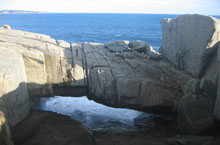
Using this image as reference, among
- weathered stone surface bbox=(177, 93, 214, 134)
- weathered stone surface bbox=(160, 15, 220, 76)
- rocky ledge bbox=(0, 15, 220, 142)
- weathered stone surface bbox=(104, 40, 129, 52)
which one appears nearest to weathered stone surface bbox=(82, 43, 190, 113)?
rocky ledge bbox=(0, 15, 220, 142)

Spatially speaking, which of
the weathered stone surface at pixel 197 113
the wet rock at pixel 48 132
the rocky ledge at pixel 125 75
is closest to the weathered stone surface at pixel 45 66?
the rocky ledge at pixel 125 75

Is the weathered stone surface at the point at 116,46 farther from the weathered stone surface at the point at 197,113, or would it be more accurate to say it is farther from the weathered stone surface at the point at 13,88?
the weathered stone surface at the point at 197,113

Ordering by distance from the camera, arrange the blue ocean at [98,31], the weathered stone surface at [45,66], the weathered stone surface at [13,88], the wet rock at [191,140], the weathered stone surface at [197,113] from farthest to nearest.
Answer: the blue ocean at [98,31] < the weathered stone surface at [45,66] < the weathered stone surface at [197,113] < the weathered stone surface at [13,88] < the wet rock at [191,140]

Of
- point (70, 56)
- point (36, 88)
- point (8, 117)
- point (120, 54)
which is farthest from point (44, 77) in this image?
point (120, 54)

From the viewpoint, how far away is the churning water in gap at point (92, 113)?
15.8 meters

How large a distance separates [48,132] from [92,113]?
5.25 m

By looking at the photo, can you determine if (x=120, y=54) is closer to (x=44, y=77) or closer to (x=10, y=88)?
(x=44, y=77)

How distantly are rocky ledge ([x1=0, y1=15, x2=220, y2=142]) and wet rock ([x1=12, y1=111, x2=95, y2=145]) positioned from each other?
60 cm

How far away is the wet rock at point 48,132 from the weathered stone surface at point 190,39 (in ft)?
27.6

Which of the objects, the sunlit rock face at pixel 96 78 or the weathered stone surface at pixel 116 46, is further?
the weathered stone surface at pixel 116 46

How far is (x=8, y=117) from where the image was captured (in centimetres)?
1212

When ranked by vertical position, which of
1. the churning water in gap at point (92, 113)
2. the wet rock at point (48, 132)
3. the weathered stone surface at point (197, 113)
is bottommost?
the churning water in gap at point (92, 113)

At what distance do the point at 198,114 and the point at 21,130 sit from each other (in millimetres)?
9681

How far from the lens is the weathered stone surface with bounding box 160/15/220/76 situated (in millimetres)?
13529
